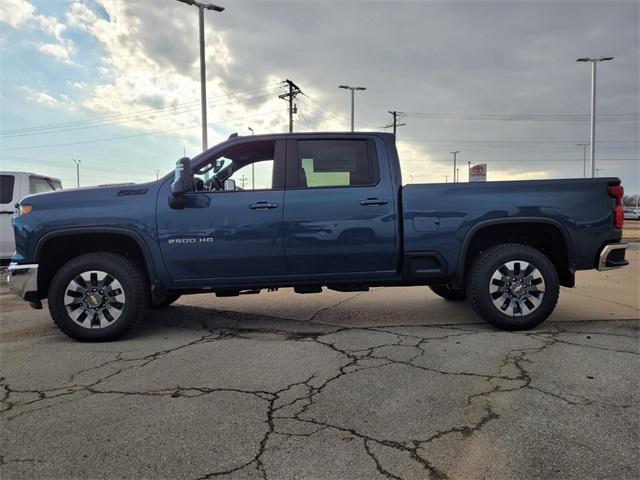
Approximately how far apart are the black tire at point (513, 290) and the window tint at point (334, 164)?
148 centimetres

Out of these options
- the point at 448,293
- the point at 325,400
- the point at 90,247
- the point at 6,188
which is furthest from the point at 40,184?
the point at 325,400

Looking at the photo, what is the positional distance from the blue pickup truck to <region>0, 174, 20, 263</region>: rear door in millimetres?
4945

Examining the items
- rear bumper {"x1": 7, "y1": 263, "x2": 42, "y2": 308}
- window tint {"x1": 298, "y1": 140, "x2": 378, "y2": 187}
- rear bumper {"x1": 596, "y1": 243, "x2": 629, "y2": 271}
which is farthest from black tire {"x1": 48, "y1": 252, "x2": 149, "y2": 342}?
rear bumper {"x1": 596, "y1": 243, "x2": 629, "y2": 271}

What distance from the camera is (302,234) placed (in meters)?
4.87

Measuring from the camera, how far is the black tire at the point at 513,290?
198 inches

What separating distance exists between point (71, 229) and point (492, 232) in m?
4.22

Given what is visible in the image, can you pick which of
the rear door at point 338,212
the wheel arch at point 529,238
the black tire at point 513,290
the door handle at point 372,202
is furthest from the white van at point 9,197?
the black tire at point 513,290

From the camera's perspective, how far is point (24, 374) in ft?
13.0

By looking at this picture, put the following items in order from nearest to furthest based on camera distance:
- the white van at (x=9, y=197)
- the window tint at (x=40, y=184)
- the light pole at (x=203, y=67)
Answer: the white van at (x=9, y=197), the window tint at (x=40, y=184), the light pole at (x=203, y=67)

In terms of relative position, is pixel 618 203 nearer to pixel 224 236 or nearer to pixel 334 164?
pixel 334 164

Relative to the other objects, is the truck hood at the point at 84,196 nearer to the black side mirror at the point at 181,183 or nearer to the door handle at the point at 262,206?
the black side mirror at the point at 181,183

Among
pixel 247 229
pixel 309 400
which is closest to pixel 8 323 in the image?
pixel 247 229

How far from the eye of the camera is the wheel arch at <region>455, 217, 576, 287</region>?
4.98m

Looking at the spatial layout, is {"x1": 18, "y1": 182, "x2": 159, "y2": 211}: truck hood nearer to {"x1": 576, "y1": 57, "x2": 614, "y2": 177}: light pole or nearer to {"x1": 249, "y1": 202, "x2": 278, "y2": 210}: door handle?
{"x1": 249, "y1": 202, "x2": 278, "y2": 210}: door handle
